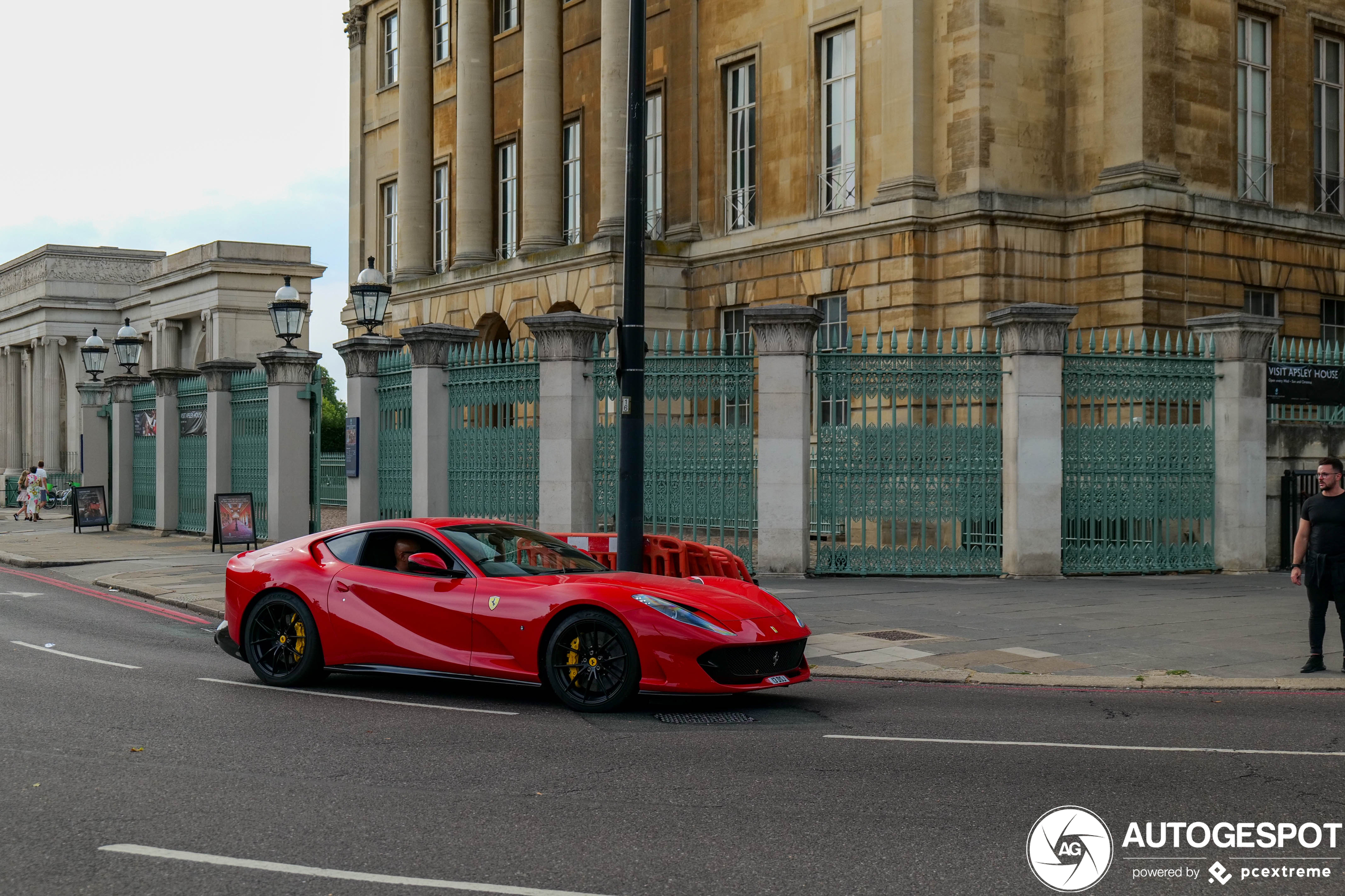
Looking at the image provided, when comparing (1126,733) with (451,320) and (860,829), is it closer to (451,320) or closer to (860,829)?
(860,829)

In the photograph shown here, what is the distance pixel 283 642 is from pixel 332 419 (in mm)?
107665

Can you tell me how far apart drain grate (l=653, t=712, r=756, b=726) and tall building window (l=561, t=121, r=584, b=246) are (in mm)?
24794

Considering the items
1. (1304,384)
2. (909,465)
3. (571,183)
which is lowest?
(909,465)

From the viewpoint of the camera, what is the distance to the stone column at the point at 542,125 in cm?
3138

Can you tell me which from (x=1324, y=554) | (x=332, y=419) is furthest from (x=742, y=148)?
(x=332, y=419)

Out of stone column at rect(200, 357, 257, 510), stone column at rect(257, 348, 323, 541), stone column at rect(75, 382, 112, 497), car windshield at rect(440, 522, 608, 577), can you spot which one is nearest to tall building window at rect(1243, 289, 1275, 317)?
stone column at rect(257, 348, 323, 541)

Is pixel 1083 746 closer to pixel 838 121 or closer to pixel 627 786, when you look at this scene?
pixel 627 786

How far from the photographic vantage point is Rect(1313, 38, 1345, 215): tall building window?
87.8 ft

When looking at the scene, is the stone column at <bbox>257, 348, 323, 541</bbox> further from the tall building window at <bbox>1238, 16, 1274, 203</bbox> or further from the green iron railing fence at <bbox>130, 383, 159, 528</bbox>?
the tall building window at <bbox>1238, 16, 1274, 203</bbox>

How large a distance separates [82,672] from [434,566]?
334 centimetres

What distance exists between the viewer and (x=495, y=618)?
9352 millimetres

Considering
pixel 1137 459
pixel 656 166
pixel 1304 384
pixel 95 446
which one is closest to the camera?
pixel 1137 459

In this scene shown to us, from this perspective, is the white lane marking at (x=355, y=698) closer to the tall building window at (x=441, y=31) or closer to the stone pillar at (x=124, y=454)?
the stone pillar at (x=124, y=454)

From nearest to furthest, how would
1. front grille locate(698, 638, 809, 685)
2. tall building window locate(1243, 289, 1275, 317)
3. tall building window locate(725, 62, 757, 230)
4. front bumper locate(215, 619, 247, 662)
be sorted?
front grille locate(698, 638, 809, 685) → front bumper locate(215, 619, 247, 662) → tall building window locate(1243, 289, 1275, 317) → tall building window locate(725, 62, 757, 230)
